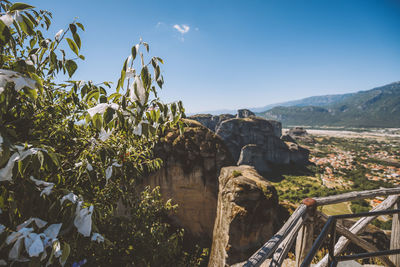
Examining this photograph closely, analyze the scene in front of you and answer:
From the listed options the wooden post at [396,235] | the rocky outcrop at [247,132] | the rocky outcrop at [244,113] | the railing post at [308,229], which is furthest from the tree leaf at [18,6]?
the rocky outcrop at [244,113]

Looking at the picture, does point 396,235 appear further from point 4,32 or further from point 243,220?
point 4,32

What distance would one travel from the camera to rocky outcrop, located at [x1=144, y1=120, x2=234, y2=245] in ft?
42.1

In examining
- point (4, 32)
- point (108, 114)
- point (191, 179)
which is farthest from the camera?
point (191, 179)

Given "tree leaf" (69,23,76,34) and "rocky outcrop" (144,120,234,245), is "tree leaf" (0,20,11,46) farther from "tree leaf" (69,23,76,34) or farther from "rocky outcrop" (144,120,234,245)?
"rocky outcrop" (144,120,234,245)

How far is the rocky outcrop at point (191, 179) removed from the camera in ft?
42.1

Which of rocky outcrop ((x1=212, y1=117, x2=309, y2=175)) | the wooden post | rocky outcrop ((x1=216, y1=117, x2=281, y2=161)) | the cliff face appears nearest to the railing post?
the wooden post

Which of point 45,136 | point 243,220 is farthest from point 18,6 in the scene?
point 243,220

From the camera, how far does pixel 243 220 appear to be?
748 cm

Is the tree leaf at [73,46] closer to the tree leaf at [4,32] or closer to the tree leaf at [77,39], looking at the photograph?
the tree leaf at [77,39]

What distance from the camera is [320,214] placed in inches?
124

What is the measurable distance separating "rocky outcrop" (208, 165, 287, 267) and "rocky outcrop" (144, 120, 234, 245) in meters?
4.34

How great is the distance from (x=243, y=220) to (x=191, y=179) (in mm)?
6151

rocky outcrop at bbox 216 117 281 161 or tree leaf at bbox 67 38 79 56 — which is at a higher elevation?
tree leaf at bbox 67 38 79 56

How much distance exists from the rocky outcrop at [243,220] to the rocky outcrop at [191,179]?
4345 millimetres
